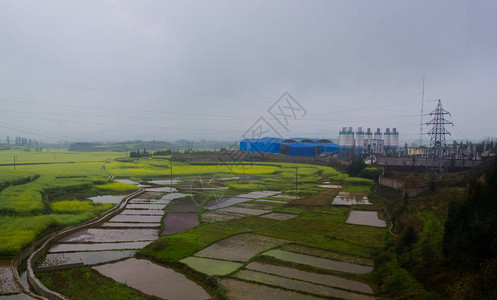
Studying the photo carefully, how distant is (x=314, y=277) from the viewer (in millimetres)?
10828

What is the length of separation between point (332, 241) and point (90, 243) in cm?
1079

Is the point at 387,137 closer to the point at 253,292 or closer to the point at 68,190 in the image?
the point at 68,190

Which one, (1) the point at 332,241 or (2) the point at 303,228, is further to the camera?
(2) the point at 303,228

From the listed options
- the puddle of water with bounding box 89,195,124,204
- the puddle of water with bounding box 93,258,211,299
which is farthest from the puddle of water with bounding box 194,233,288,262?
the puddle of water with bounding box 89,195,124,204

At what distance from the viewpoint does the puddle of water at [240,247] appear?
12789mm

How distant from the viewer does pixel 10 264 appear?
38.3 feet

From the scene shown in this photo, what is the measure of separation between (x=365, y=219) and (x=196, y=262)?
11.1 m

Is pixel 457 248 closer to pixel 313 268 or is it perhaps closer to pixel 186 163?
pixel 313 268

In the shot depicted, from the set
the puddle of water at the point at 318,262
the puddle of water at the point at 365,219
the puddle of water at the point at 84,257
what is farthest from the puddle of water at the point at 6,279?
the puddle of water at the point at 365,219

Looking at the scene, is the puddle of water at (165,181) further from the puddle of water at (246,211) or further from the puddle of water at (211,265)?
the puddle of water at (211,265)

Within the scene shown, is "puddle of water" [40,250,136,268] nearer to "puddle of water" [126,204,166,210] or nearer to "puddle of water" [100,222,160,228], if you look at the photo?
"puddle of water" [100,222,160,228]

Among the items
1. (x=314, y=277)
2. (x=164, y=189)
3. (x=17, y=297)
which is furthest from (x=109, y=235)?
(x=164, y=189)

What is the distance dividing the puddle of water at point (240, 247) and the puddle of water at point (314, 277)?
1012 mm

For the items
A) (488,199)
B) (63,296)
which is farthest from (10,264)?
(488,199)
